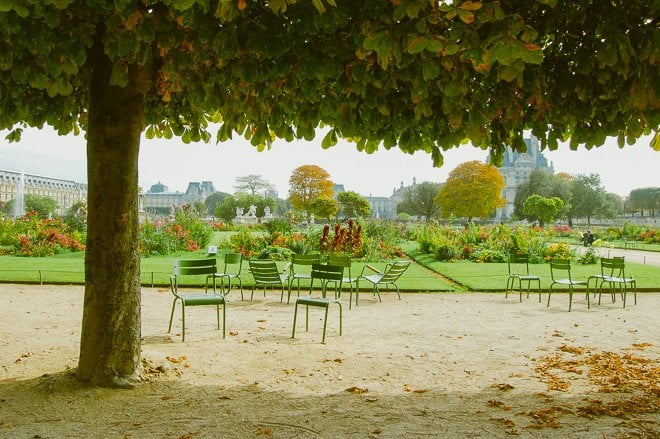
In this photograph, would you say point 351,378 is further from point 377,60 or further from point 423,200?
point 423,200

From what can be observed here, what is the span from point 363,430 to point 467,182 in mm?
64019

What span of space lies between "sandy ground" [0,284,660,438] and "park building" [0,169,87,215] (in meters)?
102

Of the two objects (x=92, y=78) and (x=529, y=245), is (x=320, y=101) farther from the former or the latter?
(x=529, y=245)

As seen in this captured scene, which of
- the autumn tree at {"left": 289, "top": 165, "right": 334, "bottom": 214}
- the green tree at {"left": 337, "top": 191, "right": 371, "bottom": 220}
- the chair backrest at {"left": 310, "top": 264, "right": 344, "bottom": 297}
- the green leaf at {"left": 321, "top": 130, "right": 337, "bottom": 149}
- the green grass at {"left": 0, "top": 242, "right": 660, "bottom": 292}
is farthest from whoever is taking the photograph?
the autumn tree at {"left": 289, "top": 165, "right": 334, "bottom": 214}

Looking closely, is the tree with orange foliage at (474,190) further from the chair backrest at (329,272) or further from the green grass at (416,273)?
the chair backrest at (329,272)

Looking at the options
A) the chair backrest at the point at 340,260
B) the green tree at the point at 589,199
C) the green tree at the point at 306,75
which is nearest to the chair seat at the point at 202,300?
the green tree at the point at 306,75

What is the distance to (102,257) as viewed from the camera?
5082mm

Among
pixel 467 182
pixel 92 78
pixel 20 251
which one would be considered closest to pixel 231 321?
pixel 92 78

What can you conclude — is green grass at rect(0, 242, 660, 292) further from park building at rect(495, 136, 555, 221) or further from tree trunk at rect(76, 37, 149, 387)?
park building at rect(495, 136, 555, 221)

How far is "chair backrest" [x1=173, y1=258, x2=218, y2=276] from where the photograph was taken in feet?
27.1

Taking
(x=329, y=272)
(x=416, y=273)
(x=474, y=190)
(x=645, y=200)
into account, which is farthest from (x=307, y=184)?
(x=329, y=272)

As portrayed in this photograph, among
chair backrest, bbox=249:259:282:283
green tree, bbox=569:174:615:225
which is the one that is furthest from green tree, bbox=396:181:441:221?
chair backrest, bbox=249:259:282:283

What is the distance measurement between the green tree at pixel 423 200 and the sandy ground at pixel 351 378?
2785 inches

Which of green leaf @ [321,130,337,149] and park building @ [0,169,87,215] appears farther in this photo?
park building @ [0,169,87,215]
